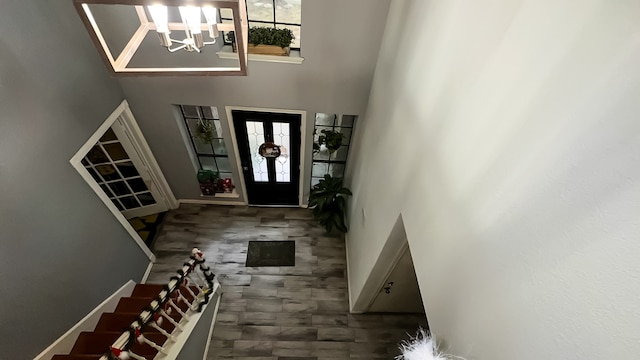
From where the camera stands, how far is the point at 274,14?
3098 mm

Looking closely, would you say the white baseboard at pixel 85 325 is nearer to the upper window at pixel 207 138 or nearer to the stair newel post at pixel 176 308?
the stair newel post at pixel 176 308

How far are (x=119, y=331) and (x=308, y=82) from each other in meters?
3.04

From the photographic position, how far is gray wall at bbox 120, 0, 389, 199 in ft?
9.50

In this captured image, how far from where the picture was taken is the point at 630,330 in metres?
0.63

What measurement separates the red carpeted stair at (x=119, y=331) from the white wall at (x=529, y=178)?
7.76 ft

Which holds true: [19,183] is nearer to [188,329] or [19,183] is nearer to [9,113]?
[9,113]

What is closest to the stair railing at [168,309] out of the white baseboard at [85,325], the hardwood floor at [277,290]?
the hardwood floor at [277,290]

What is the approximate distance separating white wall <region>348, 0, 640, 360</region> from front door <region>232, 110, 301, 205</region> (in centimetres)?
243

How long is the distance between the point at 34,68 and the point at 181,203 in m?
2.78

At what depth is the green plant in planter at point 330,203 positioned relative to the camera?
4273 mm

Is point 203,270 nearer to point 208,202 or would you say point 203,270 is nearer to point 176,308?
point 176,308

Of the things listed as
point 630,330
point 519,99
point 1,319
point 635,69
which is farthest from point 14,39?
point 630,330

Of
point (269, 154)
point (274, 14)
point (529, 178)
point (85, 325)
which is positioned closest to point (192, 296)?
point (85, 325)

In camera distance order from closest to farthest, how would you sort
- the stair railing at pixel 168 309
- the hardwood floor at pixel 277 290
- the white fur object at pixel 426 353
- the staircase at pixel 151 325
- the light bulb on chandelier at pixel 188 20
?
the white fur object at pixel 426 353, the light bulb on chandelier at pixel 188 20, the stair railing at pixel 168 309, the staircase at pixel 151 325, the hardwood floor at pixel 277 290
